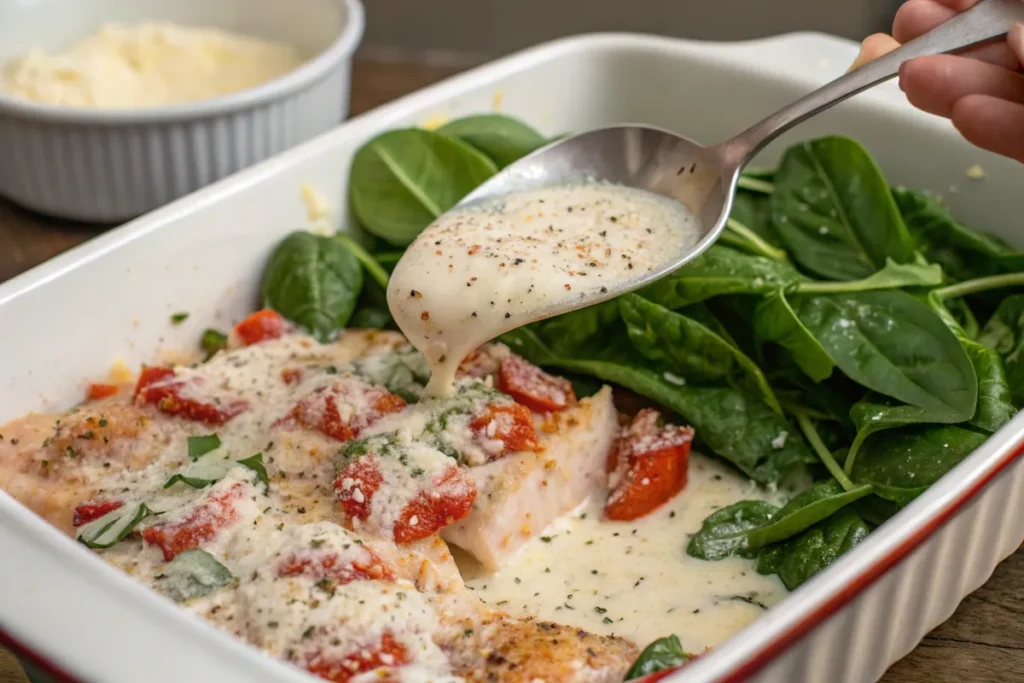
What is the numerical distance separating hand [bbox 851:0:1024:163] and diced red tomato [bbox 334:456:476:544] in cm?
88

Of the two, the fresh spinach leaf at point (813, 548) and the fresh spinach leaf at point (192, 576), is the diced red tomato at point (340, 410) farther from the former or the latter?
the fresh spinach leaf at point (813, 548)

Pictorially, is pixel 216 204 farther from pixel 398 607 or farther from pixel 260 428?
pixel 398 607

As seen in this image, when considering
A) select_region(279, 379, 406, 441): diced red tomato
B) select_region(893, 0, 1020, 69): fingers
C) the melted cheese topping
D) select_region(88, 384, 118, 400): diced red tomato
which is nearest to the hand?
select_region(893, 0, 1020, 69): fingers

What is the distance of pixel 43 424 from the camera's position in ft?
6.15

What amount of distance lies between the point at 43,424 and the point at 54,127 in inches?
33.6

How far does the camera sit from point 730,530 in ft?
6.02

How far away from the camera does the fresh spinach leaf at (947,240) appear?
221 cm

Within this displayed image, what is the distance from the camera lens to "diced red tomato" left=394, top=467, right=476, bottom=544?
1.65 meters

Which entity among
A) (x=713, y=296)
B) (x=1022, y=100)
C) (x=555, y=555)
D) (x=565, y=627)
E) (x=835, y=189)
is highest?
(x=1022, y=100)

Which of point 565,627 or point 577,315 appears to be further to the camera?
point 577,315

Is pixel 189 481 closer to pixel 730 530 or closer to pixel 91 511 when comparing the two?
pixel 91 511

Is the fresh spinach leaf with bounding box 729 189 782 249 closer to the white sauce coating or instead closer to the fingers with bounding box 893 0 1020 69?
the fingers with bounding box 893 0 1020 69

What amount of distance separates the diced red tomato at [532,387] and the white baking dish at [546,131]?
59 centimetres

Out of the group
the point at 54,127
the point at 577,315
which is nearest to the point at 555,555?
the point at 577,315
